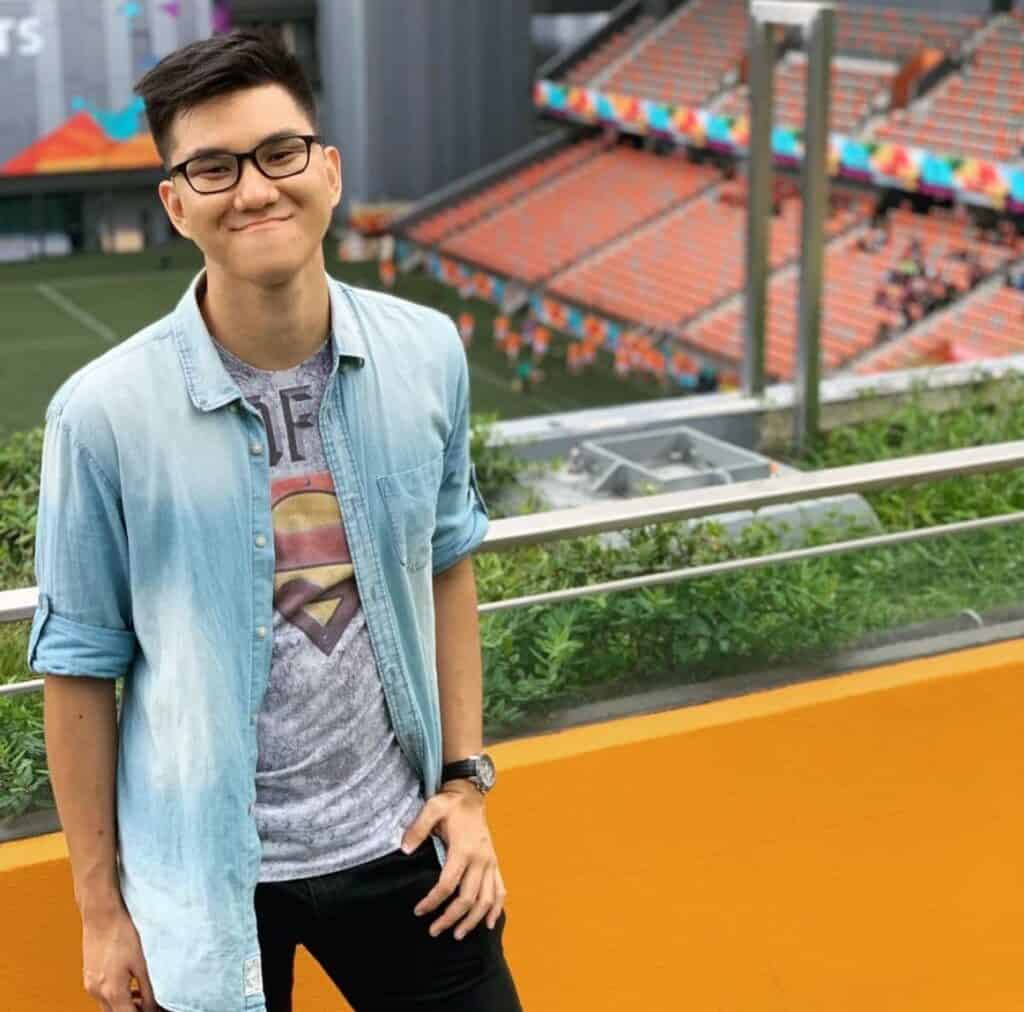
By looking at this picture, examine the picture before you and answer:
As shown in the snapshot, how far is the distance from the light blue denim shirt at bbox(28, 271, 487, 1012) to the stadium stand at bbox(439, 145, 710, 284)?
15764mm

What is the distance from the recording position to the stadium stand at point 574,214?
17672 millimetres

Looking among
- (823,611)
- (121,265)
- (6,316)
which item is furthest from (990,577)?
(6,316)

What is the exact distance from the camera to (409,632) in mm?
1324

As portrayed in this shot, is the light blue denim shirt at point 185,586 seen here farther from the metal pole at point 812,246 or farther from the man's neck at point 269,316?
the metal pole at point 812,246

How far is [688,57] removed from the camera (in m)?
19.0

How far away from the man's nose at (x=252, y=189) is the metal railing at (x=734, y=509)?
761mm

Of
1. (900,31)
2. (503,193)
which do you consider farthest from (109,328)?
(900,31)

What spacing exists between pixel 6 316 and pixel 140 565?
1450 centimetres

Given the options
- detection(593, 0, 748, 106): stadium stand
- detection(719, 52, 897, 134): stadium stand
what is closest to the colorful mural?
detection(719, 52, 897, 134): stadium stand

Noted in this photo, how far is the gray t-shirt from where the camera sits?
1.28 m

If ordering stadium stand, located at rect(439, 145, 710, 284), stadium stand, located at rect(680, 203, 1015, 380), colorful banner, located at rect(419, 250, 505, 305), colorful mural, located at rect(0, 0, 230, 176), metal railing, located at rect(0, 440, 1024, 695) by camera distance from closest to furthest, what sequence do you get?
metal railing, located at rect(0, 440, 1024, 695), colorful mural, located at rect(0, 0, 230, 176), stadium stand, located at rect(680, 203, 1015, 380), colorful banner, located at rect(419, 250, 505, 305), stadium stand, located at rect(439, 145, 710, 284)

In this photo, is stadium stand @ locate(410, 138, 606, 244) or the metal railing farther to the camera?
stadium stand @ locate(410, 138, 606, 244)

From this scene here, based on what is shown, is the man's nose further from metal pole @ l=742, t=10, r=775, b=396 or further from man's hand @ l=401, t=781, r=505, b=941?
metal pole @ l=742, t=10, r=775, b=396

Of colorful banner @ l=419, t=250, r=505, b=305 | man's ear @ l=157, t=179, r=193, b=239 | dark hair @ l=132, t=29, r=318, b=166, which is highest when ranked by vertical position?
dark hair @ l=132, t=29, r=318, b=166
